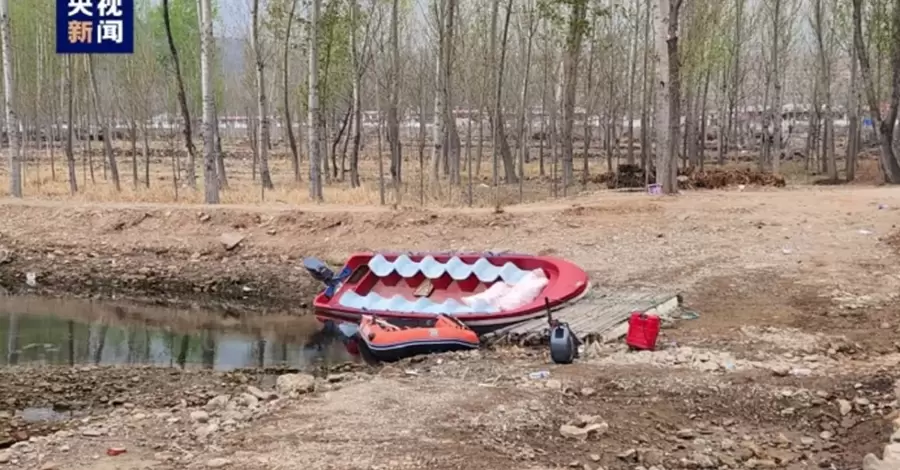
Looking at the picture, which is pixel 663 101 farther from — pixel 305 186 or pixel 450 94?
pixel 305 186

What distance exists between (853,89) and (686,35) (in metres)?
4.75

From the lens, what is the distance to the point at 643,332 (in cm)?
803

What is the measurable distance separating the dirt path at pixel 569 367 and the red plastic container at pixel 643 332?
156mm

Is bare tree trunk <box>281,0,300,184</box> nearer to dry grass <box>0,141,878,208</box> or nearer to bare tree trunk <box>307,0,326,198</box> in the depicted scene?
dry grass <box>0,141,878,208</box>

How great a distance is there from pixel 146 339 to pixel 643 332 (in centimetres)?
636

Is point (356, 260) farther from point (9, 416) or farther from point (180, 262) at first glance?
point (9, 416)

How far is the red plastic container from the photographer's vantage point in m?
8.01

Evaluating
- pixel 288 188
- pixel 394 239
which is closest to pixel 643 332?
pixel 394 239

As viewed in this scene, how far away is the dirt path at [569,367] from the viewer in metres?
5.35

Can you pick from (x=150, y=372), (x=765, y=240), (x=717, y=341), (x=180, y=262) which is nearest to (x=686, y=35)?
(x=765, y=240)

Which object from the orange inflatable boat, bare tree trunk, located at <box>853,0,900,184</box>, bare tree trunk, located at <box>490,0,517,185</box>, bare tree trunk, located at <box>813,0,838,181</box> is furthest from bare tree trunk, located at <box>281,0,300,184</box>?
bare tree trunk, located at <box>813,0,838,181</box>

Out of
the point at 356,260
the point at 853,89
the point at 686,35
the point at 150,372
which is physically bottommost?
the point at 150,372

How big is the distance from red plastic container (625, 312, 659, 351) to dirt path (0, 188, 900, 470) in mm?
156

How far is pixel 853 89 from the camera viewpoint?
24625 millimetres
